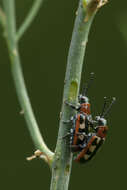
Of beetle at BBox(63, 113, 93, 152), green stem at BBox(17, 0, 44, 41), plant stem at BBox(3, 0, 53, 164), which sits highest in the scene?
green stem at BBox(17, 0, 44, 41)

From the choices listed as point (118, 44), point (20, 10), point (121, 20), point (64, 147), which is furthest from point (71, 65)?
point (118, 44)

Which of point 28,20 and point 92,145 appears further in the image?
point 92,145

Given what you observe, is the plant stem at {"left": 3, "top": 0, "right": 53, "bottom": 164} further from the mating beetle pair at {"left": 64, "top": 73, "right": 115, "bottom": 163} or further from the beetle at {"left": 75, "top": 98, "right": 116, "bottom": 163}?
the beetle at {"left": 75, "top": 98, "right": 116, "bottom": 163}

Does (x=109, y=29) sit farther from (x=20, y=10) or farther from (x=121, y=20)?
(x=121, y=20)

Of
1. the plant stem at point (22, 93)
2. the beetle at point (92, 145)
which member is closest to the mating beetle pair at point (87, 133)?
the beetle at point (92, 145)

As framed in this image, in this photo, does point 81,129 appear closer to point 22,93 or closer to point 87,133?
point 87,133

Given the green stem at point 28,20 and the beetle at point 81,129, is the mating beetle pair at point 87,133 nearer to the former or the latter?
the beetle at point 81,129

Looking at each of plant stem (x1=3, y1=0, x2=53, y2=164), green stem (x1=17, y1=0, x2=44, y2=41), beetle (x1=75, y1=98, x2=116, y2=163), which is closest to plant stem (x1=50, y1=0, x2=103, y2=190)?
plant stem (x1=3, y1=0, x2=53, y2=164)

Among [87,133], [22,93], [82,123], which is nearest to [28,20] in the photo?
[22,93]

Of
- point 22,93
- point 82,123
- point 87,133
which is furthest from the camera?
point 87,133
